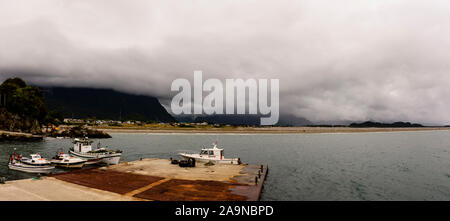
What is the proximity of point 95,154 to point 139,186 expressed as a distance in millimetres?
24393

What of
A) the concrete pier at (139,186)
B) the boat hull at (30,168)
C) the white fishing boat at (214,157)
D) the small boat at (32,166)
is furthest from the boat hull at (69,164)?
the white fishing boat at (214,157)

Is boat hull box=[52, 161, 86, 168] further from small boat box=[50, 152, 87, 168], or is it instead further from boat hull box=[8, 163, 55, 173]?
boat hull box=[8, 163, 55, 173]

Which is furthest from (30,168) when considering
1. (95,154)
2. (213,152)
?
(213,152)

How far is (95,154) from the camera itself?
44.3 m

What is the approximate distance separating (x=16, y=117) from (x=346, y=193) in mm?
136992

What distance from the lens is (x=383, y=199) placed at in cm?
2992

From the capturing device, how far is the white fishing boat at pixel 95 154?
142 ft

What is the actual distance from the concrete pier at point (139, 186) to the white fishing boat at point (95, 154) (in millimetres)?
8386

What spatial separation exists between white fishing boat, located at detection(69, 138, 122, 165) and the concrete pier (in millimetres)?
8386

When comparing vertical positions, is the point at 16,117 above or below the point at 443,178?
above

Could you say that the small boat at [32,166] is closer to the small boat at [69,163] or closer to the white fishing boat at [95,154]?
the small boat at [69,163]

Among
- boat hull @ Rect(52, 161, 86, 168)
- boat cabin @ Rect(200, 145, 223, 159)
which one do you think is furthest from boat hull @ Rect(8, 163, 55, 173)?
boat cabin @ Rect(200, 145, 223, 159)
